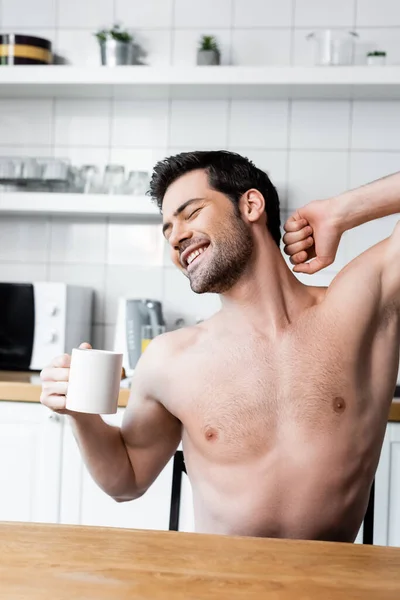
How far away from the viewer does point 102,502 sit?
2.51m

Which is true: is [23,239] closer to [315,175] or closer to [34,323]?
[34,323]

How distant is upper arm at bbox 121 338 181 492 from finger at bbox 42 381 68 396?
245 millimetres

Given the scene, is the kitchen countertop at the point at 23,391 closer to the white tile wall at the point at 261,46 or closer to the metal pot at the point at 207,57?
the metal pot at the point at 207,57

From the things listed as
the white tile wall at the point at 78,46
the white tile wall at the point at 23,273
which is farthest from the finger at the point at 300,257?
the white tile wall at the point at 78,46

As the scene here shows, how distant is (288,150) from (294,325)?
5.92ft

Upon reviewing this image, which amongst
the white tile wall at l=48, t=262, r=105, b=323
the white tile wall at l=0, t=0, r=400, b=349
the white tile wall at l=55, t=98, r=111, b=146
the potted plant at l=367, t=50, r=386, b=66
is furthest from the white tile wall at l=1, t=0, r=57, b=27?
the potted plant at l=367, t=50, r=386, b=66

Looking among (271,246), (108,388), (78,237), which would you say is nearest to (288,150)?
(78,237)

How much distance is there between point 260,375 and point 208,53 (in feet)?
6.43

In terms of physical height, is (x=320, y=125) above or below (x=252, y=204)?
above

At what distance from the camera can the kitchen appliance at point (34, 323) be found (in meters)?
2.83

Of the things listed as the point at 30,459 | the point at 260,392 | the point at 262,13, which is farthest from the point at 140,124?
the point at 260,392

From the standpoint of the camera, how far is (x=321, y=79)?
2865mm

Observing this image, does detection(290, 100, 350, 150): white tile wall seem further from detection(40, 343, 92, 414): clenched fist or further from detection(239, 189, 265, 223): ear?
detection(40, 343, 92, 414): clenched fist

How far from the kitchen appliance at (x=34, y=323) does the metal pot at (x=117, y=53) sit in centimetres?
90
